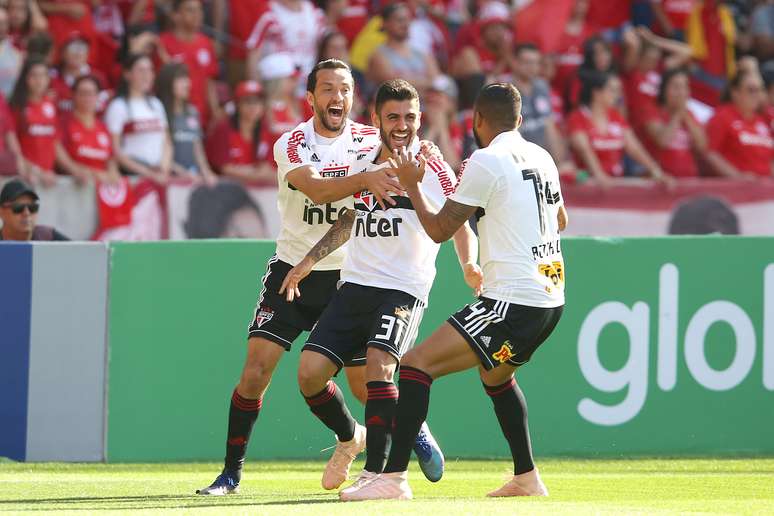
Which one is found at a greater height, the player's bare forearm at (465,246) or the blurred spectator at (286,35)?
the blurred spectator at (286,35)

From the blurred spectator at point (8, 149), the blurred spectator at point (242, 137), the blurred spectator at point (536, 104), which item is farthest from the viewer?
the blurred spectator at point (536, 104)

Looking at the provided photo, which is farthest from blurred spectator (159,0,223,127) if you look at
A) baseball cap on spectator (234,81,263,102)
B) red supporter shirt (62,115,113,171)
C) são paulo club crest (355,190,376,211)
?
são paulo club crest (355,190,376,211)

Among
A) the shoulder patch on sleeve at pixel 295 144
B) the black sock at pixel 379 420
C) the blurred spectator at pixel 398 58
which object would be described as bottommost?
the black sock at pixel 379 420

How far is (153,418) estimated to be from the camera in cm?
977

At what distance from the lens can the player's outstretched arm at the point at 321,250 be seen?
7.48m

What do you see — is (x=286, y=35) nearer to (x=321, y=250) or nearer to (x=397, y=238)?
(x=321, y=250)

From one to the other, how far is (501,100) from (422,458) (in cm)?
193

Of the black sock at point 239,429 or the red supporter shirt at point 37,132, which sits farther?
the red supporter shirt at point 37,132

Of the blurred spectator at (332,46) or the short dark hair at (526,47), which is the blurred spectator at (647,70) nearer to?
the short dark hair at (526,47)

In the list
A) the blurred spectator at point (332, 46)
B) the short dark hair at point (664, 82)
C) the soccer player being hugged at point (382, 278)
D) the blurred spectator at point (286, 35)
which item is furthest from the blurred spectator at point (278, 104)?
the soccer player being hugged at point (382, 278)

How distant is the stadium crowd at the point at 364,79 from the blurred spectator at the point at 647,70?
0.02m

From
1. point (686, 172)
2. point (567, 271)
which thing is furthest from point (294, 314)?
point (686, 172)

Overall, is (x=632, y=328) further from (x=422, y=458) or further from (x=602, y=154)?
(x=602, y=154)

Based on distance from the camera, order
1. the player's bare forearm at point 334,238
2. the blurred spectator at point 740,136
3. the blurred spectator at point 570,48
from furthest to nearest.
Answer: the blurred spectator at point 570,48 < the blurred spectator at point 740,136 < the player's bare forearm at point 334,238
